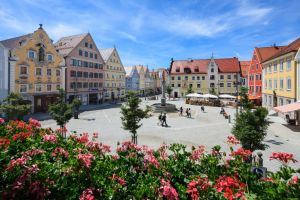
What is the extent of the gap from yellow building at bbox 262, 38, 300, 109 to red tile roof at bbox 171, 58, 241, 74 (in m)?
29.3

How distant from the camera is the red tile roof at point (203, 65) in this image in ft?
220

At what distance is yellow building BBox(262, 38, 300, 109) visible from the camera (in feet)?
86.0

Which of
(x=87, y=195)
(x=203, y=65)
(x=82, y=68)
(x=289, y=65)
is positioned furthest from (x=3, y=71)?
(x=203, y=65)

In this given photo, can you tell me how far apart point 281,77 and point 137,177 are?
32.6m

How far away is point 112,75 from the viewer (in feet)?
207

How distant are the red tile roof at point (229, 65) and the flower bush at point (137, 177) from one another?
6670cm

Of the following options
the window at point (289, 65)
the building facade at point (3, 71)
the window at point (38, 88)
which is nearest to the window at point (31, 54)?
the building facade at point (3, 71)

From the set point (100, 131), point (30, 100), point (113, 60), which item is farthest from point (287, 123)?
point (113, 60)

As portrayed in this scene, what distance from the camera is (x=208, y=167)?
5.09 meters

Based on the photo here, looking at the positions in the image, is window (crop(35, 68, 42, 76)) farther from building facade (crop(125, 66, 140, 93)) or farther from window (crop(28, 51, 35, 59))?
building facade (crop(125, 66, 140, 93))

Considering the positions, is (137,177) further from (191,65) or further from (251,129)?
(191,65)

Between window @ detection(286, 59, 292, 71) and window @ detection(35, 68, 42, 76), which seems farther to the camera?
window @ detection(35, 68, 42, 76)

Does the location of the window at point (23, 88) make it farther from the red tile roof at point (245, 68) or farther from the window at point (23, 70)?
the red tile roof at point (245, 68)

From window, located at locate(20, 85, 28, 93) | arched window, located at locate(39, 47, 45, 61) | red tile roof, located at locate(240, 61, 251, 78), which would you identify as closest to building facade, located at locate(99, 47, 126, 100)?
arched window, located at locate(39, 47, 45, 61)
